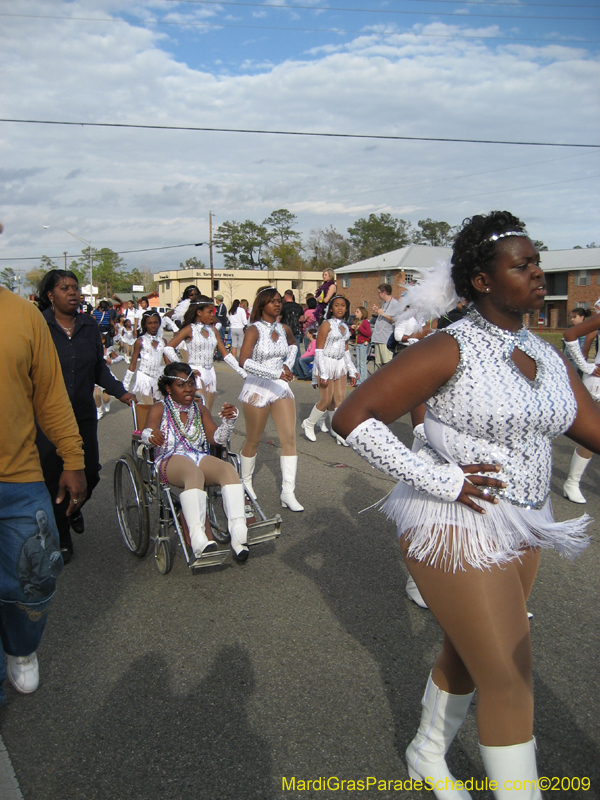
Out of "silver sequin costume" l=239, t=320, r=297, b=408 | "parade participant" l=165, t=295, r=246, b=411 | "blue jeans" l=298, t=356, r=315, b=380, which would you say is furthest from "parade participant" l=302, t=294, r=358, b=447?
"blue jeans" l=298, t=356, r=315, b=380

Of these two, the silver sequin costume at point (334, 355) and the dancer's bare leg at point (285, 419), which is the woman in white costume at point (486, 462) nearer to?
the dancer's bare leg at point (285, 419)

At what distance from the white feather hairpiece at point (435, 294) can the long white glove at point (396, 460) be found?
0.58 metres

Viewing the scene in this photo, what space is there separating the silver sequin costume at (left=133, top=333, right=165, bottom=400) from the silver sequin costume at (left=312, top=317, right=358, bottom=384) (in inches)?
104

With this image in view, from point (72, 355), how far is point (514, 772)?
3.91 metres

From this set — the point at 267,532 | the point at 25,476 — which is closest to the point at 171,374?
the point at 267,532

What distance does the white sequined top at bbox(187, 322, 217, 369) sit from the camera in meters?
7.90

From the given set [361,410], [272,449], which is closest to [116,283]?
[272,449]

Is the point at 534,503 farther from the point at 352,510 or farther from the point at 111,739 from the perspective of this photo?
the point at 352,510

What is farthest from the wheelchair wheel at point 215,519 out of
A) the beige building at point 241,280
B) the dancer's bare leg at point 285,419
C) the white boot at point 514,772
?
the beige building at point 241,280

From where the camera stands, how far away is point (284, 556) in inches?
188

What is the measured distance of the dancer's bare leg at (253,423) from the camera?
575 centimetres

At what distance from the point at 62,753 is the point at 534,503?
2246 mm

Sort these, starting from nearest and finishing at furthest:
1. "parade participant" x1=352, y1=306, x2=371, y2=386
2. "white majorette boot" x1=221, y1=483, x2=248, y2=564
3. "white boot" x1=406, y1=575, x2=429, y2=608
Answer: "white boot" x1=406, y1=575, x2=429, y2=608 → "white majorette boot" x1=221, y1=483, x2=248, y2=564 → "parade participant" x1=352, y1=306, x2=371, y2=386

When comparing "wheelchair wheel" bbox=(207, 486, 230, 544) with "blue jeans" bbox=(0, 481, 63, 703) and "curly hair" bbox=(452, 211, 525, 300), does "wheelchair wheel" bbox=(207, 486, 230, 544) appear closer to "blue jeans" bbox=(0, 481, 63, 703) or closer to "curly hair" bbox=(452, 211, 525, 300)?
"blue jeans" bbox=(0, 481, 63, 703)
